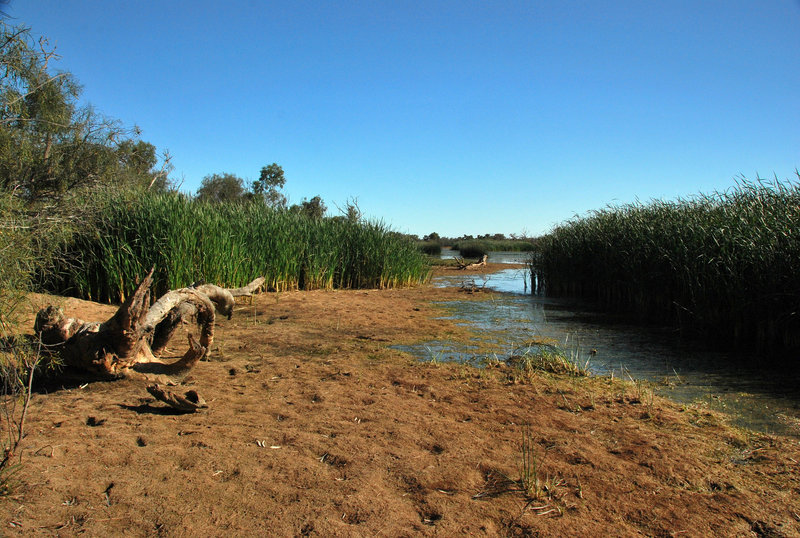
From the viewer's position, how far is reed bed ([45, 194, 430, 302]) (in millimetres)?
9617

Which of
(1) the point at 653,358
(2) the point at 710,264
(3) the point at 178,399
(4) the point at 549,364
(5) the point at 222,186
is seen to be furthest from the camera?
(5) the point at 222,186

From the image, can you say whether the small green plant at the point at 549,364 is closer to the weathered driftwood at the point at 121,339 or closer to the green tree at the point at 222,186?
the weathered driftwood at the point at 121,339

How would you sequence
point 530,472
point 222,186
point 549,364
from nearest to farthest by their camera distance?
1. point 530,472
2. point 549,364
3. point 222,186

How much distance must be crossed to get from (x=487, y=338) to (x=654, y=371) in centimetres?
266

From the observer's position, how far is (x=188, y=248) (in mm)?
10023

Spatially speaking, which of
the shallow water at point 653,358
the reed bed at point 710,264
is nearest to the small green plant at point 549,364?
the shallow water at point 653,358

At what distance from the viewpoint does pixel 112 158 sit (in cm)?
1345

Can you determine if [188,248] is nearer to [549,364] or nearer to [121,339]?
[121,339]

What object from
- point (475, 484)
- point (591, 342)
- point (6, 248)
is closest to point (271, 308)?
point (591, 342)

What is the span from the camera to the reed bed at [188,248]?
962 centimetres

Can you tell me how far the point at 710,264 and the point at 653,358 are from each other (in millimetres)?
2559

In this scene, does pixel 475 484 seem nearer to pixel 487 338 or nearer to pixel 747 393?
pixel 747 393

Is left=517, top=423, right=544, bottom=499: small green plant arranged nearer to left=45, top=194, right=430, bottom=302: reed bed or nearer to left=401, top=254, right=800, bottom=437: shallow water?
left=401, top=254, right=800, bottom=437: shallow water

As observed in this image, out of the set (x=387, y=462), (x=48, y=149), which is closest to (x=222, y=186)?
(x=48, y=149)
